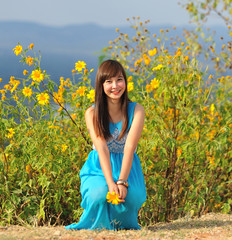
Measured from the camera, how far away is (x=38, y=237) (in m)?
2.71

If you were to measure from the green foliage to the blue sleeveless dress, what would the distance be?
16.0 inches

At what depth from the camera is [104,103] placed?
3238mm

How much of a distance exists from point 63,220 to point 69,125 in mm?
921

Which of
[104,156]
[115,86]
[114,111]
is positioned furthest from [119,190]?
[115,86]

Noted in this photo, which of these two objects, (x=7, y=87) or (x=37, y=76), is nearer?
(x=37, y=76)

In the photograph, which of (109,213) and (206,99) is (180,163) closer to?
(206,99)

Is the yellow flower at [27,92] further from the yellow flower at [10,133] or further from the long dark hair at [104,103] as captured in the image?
the long dark hair at [104,103]

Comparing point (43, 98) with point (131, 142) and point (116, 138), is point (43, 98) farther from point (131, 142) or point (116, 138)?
point (131, 142)

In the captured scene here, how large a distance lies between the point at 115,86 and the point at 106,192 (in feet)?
2.54

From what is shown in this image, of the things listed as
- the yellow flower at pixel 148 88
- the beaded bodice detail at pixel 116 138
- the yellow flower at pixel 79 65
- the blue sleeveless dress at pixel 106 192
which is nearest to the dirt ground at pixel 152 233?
the blue sleeveless dress at pixel 106 192

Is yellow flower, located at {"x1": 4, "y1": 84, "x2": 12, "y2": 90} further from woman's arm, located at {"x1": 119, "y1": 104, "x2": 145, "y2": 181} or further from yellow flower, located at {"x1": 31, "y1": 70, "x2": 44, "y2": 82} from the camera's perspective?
woman's arm, located at {"x1": 119, "y1": 104, "x2": 145, "y2": 181}

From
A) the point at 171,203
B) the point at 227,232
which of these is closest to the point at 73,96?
the point at 171,203

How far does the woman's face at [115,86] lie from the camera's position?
10.2ft

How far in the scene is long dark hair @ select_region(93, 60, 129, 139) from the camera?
3121 mm
